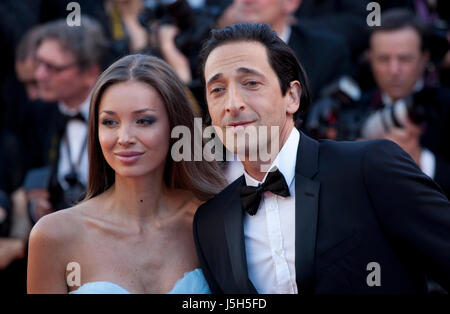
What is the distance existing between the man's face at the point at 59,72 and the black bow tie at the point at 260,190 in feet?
8.39

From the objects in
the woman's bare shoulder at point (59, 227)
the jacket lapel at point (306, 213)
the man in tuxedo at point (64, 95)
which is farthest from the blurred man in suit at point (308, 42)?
the woman's bare shoulder at point (59, 227)

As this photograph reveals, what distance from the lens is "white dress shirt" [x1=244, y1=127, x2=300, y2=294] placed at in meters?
2.39

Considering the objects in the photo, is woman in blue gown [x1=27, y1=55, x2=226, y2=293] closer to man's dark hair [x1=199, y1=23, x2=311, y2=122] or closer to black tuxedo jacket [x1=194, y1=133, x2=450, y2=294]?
man's dark hair [x1=199, y1=23, x2=311, y2=122]

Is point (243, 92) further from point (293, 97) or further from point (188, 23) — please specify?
point (188, 23)

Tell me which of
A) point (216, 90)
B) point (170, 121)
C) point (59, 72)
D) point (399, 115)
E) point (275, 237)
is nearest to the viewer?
point (275, 237)

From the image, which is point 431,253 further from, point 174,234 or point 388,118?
point 388,118

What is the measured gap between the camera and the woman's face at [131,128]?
2678 mm

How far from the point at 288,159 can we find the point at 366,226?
0.39m

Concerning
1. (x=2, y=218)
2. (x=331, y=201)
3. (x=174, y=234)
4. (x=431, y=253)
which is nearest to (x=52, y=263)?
(x=174, y=234)

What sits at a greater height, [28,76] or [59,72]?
[28,76]

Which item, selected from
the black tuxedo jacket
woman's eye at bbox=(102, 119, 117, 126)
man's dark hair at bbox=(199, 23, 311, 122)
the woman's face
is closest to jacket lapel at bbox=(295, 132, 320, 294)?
the black tuxedo jacket

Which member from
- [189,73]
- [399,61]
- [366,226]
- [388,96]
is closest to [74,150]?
[189,73]

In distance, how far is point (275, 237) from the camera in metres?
2.44

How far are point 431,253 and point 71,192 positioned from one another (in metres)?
2.42
